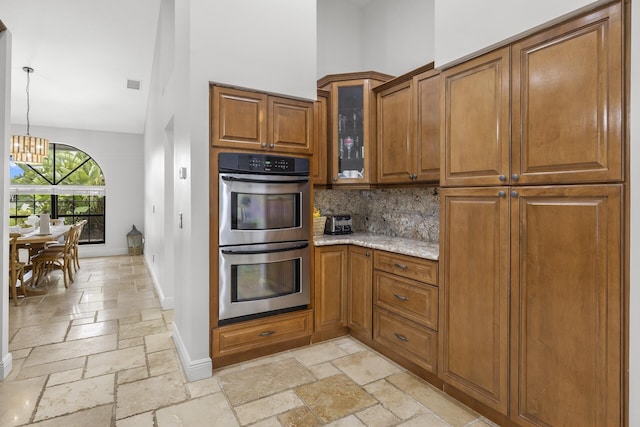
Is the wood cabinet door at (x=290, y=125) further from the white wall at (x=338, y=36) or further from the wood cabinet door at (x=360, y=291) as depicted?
the white wall at (x=338, y=36)

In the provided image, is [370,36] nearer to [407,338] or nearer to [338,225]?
[338,225]

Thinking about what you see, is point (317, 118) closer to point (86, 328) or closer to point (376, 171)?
point (376, 171)

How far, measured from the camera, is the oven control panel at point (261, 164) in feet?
8.53

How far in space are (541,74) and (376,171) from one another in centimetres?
165

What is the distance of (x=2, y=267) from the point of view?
2455 millimetres

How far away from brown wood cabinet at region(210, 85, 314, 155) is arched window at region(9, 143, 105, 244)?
6.91m

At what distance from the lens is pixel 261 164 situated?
274 cm

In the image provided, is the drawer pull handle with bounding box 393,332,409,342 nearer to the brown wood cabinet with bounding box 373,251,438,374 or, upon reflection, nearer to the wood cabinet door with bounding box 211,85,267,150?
the brown wood cabinet with bounding box 373,251,438,374

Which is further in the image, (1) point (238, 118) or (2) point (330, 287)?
(2) point (330, 287)

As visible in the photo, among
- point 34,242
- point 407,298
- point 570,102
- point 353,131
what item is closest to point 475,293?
point 407,298

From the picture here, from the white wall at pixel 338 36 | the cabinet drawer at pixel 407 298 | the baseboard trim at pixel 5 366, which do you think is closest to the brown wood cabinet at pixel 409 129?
the cabinet drawer at pixel 407 298

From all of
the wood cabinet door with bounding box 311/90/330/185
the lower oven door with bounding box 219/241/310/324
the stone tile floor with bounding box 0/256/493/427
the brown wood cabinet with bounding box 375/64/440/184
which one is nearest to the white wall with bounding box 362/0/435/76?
the brown wood cabinet with bounding box 375/64/440/184

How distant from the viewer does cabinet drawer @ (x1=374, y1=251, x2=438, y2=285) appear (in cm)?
237

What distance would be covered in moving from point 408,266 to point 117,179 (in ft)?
25.6
